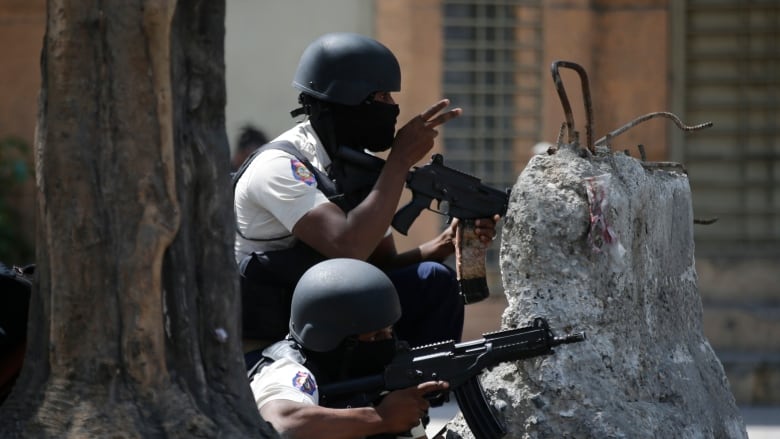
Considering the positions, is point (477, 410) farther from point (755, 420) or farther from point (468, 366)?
point (755, 420)

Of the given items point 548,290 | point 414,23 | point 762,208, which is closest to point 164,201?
point 548,290

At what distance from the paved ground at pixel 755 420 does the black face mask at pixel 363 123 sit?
261cm

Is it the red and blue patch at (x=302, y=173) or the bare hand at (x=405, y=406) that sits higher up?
the red and blue patch at (x=302, y=173)

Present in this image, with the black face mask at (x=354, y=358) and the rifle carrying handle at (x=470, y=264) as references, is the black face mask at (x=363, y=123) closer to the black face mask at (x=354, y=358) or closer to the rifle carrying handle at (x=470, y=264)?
the rifle carrying handle at (x=470, y=264)

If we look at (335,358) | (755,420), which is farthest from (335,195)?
(755,420)

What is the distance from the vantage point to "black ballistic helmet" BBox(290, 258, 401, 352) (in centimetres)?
353

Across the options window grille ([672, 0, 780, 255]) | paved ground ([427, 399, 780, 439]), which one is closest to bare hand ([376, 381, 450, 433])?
paved ground ([427, 399, 780, 439])

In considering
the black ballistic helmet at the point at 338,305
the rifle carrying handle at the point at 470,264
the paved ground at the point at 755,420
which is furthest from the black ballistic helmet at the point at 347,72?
the paved ground at the point at 755,420

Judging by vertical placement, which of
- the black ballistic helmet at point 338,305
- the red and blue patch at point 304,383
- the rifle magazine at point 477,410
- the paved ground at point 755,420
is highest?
the black ballistic helmet at point 338,305

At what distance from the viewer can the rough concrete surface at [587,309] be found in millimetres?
3582

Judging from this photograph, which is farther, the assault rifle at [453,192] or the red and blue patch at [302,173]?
the assault rifle at [453,192]

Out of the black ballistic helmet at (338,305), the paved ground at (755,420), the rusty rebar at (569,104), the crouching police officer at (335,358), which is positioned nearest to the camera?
the crouching police officer at (335,358)

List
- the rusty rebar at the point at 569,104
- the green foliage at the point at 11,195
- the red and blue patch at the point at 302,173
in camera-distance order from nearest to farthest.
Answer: the rusty rebar at the point at 569,104
the red and blue patch at the point at 302,173
the green foliage at the point at 11,195

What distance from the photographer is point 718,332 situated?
8.05 m
